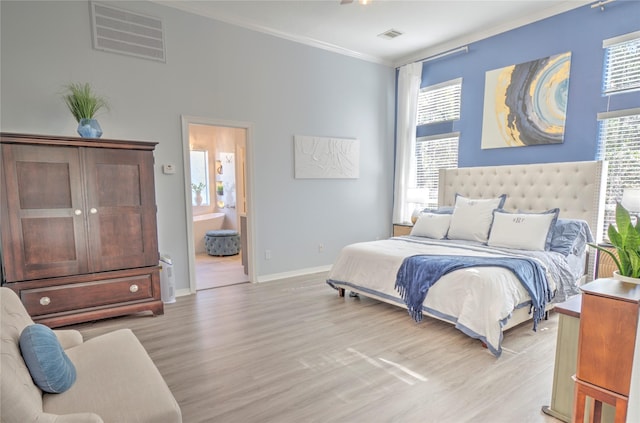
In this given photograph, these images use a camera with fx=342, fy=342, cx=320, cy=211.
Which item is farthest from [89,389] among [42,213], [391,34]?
[391,34]

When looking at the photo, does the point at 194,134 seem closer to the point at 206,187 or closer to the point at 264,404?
the point at 206,187

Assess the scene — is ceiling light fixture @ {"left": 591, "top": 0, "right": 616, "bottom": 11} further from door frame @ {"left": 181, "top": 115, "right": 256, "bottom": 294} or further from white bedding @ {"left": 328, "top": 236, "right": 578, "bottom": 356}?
door frame @ {"left": 181, "top": 115, "right": 256, "bottom": 294}

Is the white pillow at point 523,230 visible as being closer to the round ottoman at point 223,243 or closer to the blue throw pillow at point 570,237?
the blue throw pillow at point 570,237

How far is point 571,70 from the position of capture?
3855 mm

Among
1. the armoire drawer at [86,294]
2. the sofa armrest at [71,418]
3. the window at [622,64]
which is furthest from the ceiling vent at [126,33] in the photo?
the window at [622,64]

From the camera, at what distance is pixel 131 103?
3666 millimetres

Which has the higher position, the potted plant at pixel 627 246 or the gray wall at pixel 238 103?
the gray wall at pixel 238 103

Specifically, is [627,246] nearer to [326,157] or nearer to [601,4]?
[601,4]

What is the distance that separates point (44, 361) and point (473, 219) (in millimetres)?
3981

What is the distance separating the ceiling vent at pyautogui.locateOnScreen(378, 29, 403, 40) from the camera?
15.1 feet

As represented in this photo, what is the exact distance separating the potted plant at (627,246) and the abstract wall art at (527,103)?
2.91 m

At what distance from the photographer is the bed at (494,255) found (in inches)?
107

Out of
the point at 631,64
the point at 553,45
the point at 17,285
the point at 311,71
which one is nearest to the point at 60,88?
the point at 17,285

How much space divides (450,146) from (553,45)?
1707 millimetres
